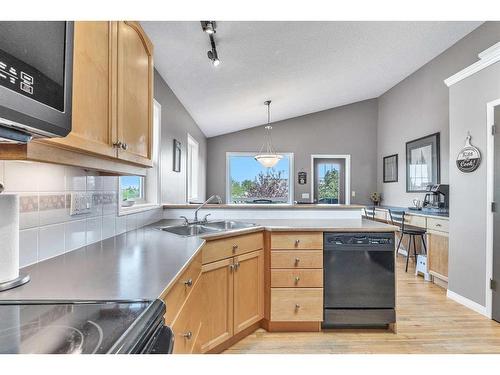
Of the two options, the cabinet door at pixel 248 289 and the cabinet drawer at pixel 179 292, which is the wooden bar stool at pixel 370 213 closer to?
the cabinet door at pixel 248 289

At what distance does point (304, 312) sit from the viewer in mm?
2180

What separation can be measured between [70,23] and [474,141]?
3319mm

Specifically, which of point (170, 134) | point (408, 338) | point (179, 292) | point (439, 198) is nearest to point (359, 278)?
point (408, 338)

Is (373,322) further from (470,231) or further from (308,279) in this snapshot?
(470,231)

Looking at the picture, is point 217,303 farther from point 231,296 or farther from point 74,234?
point 74,234

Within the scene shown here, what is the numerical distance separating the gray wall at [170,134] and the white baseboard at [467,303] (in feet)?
10.7

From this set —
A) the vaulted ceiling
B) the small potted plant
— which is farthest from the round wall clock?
the small potted plant

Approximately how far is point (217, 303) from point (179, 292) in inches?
32.7

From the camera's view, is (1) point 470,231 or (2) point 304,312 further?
(1) point 470,231

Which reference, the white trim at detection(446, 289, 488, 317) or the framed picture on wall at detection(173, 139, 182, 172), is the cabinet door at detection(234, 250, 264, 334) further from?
the white trim at detection(446, 289, 488, 317)

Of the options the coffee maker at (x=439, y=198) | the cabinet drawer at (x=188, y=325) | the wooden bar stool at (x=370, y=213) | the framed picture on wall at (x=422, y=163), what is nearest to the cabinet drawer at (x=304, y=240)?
the cabinet drawer at (x=188, y=325)

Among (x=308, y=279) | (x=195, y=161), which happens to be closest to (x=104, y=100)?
(x=308, y=279)

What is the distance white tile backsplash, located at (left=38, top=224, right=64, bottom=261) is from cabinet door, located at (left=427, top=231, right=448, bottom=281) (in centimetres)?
370
